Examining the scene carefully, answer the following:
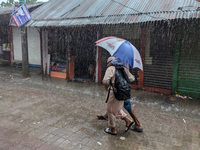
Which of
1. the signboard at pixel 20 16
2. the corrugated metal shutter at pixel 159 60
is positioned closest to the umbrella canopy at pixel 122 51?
the corrugated metal shutter at pixel 159 60

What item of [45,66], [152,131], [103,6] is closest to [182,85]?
[152,131]

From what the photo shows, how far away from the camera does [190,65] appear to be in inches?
247

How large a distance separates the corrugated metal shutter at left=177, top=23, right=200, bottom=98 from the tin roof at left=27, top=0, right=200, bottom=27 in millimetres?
940

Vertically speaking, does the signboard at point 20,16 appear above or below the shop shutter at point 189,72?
above

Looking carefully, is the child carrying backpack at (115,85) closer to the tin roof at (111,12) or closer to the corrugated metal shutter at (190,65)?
the tin roof at (111,12)

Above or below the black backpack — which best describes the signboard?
above

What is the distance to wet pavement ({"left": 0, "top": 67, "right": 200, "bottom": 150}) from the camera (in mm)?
3490

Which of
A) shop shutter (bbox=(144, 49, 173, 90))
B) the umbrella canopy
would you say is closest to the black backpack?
the umbrella canopy

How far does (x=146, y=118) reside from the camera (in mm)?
4742

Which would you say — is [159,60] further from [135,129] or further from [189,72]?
[135,129]

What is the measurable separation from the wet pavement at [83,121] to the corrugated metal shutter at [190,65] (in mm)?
458

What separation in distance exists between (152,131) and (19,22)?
23.7 feet

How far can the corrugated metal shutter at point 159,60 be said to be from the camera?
6.57 metres

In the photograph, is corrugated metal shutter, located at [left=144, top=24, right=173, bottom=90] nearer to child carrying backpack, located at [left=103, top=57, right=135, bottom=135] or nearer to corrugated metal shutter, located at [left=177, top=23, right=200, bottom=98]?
corrugated metal shutter, located at [left=177, top=23, right=200, bottom=98]
